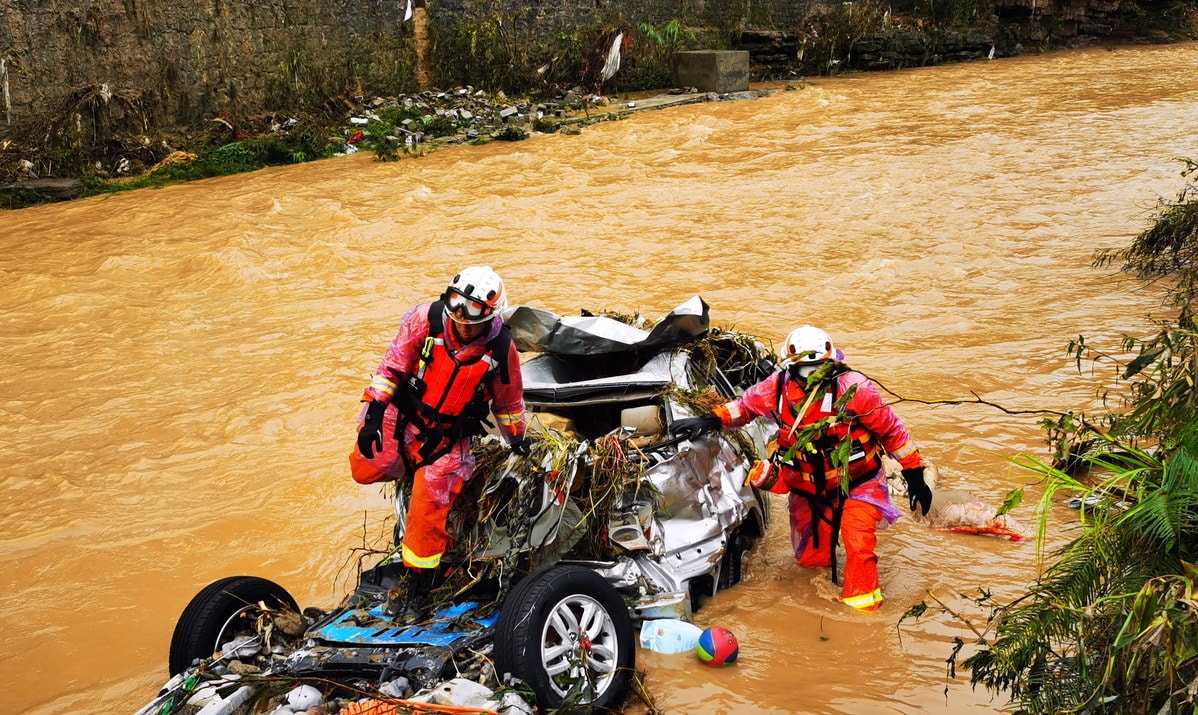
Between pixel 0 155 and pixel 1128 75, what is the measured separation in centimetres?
2290

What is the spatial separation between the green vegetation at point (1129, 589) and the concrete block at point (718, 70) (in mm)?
20415

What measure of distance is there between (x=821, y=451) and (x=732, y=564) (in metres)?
0.82

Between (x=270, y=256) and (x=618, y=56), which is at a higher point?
(x=618, y=56)

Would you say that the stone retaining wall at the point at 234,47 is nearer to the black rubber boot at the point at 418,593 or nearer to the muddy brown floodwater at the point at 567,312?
the muddy brown floodwater at the point at 567,312

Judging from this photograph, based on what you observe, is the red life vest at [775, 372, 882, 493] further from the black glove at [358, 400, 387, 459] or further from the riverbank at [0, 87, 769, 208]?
the riverbank at [0, 87, 769, 208]

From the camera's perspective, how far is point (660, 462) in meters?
5.41

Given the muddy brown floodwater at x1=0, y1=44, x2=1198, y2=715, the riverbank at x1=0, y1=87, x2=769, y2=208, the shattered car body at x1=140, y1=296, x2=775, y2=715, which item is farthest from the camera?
the riverbank at x1=0, y1=87, x2=769, y2=208

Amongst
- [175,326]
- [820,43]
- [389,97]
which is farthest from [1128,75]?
[175,326]

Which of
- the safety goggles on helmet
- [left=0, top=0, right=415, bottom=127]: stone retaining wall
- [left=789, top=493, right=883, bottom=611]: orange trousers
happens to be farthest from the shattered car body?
[left=0, top=0, right=415, bottom=127]: stone retaining wall

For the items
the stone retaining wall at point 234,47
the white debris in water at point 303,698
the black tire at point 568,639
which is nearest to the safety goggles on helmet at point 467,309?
the black tire at point 568,639

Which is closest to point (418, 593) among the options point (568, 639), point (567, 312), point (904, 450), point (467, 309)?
point (568, 639)

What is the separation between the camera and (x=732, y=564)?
5.82 meters

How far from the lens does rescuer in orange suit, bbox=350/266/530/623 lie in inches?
201

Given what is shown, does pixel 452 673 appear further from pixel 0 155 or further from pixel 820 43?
pixel 820 43
